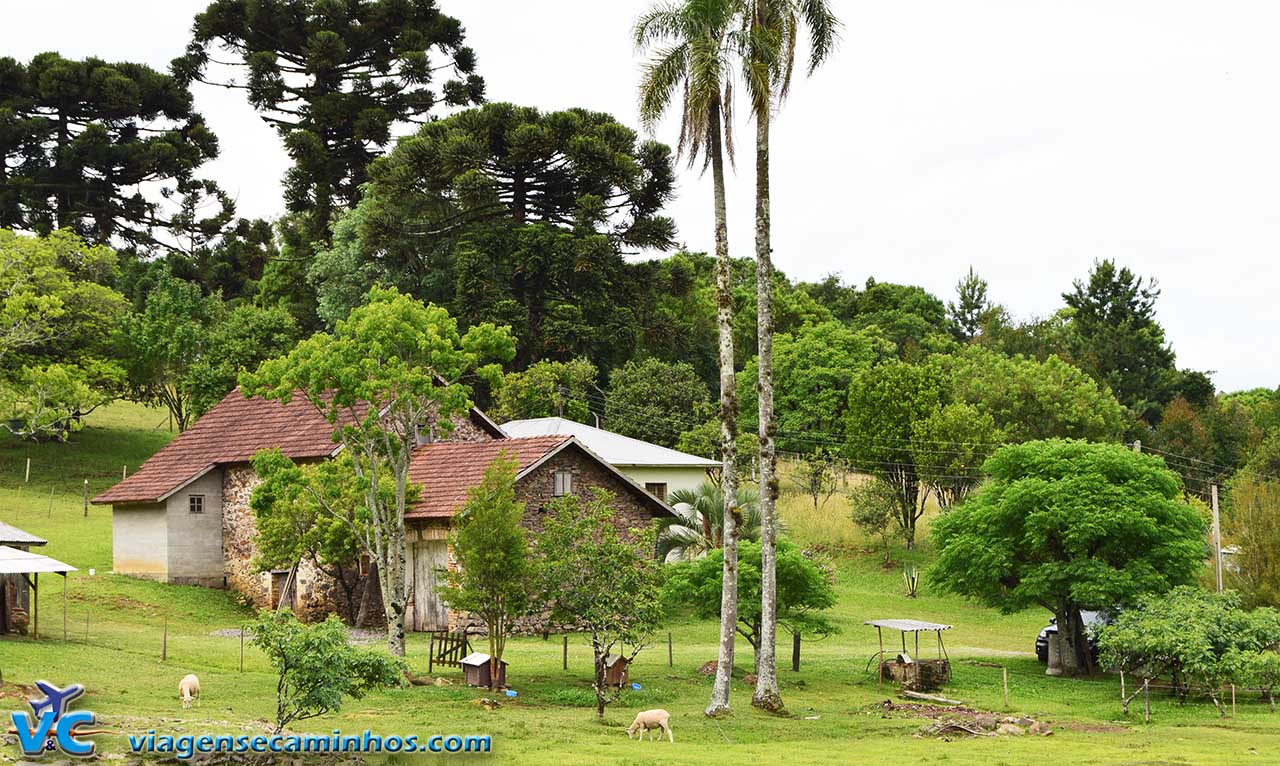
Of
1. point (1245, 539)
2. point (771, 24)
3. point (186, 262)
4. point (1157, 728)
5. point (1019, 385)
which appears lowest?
point (1157, 728)

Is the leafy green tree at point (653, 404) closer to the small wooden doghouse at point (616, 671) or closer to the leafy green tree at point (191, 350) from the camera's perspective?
the leafy green tree at point (191, 350)

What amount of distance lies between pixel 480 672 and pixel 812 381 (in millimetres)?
43746

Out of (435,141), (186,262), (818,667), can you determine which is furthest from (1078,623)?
(186,262)

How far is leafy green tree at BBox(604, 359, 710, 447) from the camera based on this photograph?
201ft

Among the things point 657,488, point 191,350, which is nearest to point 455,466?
point 657,488

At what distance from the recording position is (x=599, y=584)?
86.0 ft

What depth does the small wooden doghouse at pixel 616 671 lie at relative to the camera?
26.6 metres

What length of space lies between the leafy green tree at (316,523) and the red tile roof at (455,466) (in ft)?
6.69

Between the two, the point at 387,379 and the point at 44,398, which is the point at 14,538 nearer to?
the point at 387,379

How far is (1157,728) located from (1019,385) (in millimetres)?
37200

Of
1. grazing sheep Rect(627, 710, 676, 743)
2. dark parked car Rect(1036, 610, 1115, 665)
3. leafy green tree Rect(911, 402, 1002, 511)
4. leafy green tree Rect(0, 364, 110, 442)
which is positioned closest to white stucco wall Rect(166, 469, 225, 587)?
leafy green tree Rect(0, 364, 110, 442)

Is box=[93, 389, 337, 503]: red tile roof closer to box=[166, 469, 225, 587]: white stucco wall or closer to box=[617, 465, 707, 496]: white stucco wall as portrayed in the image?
box=[166, 469, 225, 587]: white stucco wall

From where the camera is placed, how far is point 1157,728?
25.7 m

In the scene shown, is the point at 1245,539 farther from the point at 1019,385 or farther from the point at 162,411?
the point at 162,411
